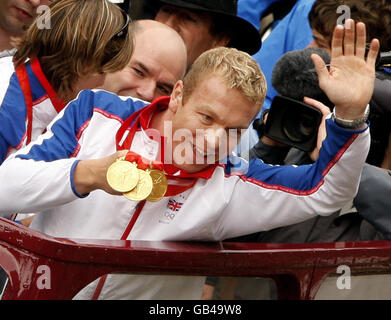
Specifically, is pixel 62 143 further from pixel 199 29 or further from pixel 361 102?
pixel 199 29

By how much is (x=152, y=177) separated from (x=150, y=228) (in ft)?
0.89

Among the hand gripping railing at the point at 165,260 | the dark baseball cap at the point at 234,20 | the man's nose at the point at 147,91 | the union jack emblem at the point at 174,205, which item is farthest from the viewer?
the dark baseball cap at the point at 234,20

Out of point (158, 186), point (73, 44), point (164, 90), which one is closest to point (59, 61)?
point (73, 44)

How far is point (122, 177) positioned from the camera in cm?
199

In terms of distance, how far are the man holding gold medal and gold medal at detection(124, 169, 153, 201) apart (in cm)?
3

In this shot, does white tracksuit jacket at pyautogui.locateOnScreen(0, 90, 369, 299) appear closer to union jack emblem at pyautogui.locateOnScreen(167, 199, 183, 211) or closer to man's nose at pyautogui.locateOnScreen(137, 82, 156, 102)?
union jack emblem at pyautogui.locateOnScreen(167, 199, 183, 211)

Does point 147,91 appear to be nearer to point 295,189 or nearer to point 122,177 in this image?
point 295,189

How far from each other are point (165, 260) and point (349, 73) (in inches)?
32.8

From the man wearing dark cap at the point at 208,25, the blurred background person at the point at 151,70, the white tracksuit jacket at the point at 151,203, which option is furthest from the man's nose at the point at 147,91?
the man wearing dark cap at the point at 208,25

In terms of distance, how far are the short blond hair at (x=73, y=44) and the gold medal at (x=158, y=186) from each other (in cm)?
76

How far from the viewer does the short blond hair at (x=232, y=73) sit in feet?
7.45

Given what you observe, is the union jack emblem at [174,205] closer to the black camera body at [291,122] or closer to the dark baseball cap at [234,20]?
the black camera body at [291,122]

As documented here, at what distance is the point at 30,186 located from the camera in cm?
214
